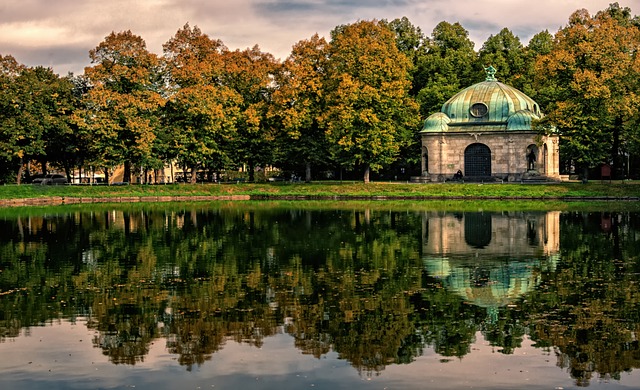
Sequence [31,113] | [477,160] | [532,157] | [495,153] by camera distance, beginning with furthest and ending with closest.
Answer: [477,160]
[495,153]
[532,157]
[31,113]

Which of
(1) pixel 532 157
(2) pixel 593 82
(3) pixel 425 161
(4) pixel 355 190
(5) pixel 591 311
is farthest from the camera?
(3) pixel 425 161

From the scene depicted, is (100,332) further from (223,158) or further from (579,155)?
(223,158)

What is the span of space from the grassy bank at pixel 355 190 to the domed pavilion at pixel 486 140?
9998 millimetres

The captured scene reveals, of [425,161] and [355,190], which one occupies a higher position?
[425,161]

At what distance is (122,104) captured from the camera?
290 feet

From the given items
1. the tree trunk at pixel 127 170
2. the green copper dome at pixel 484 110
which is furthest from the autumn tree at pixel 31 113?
the green copper dome at pixel 484 110

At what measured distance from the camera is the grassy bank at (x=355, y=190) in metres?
76.9

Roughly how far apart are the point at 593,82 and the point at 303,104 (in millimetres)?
29855

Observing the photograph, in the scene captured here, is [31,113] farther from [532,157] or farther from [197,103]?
[532,157]

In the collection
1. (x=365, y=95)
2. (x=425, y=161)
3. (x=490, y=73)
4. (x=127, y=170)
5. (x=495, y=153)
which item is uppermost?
(x=490, y=73)

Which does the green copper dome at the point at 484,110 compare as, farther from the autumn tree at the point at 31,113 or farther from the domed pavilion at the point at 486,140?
the autumn tree at the point at 31,113

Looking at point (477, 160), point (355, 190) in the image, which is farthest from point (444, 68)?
point (355, 190)

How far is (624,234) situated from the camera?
142 feet

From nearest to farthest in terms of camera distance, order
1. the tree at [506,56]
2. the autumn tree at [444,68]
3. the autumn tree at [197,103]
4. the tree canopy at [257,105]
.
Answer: the tree canopy at [257,105], the autumn tree at [197,103], the autumn tree at [444,68], the tree at [506,56]
